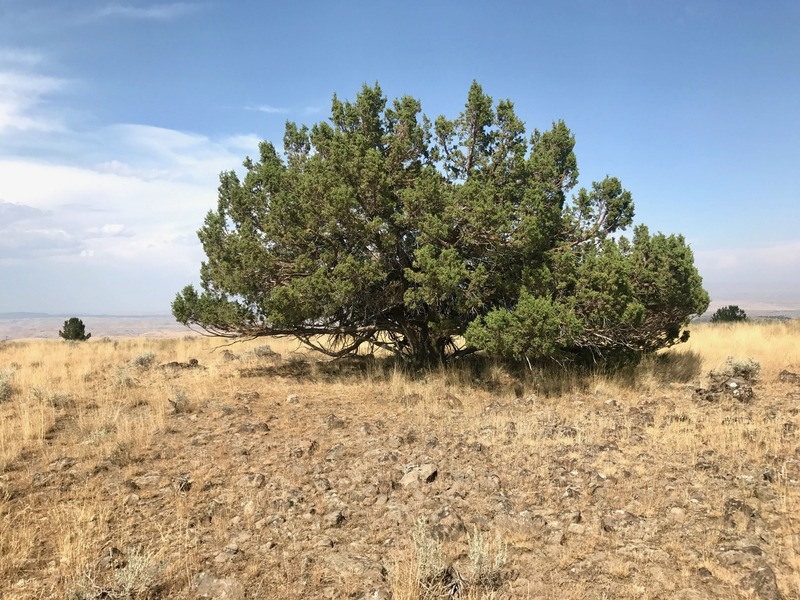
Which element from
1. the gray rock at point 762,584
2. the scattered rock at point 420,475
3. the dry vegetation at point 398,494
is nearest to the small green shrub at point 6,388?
the dry vegetation at point 398,494

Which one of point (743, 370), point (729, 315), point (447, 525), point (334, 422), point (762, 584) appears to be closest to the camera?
point (762, 584)

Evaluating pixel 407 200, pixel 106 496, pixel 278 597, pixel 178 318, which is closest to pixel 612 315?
pixel 407 200

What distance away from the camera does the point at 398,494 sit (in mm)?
5297

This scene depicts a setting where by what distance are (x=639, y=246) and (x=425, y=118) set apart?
568 cm

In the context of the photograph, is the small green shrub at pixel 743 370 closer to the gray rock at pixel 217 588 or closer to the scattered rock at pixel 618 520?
the scattered rock at pixel 618 520

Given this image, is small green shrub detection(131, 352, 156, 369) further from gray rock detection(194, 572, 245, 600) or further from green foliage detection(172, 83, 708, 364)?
gray rock detection(194, 572, 245, 600)

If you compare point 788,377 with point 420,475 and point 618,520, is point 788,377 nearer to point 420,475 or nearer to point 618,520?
point 618,520

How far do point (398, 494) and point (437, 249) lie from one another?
6006mm

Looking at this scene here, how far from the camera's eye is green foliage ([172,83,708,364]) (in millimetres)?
9375

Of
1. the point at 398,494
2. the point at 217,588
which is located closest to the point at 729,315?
the point at 398,494

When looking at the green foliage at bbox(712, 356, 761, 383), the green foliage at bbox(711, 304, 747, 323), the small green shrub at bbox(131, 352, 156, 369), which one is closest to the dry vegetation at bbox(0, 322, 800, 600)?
the green foliage at bbox(712, 356, 761, 383)

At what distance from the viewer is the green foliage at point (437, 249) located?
9.38 meters

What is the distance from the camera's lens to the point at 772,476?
→ 17.9ft

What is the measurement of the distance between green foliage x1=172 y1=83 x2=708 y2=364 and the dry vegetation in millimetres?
1716
